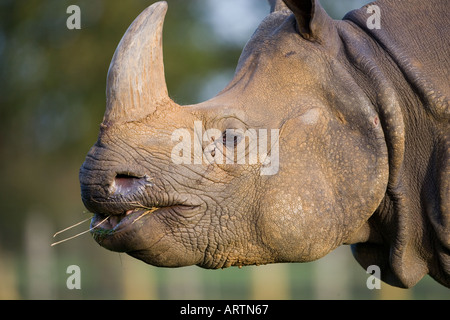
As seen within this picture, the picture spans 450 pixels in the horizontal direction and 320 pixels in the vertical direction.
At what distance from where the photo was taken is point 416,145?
4.07 m

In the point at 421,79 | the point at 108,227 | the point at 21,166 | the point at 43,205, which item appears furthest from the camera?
the point at 43,205

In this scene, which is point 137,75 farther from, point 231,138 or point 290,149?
point 290,149

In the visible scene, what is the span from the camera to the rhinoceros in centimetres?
369

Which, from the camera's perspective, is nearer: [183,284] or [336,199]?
[336,199]

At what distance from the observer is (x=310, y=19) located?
402 cm

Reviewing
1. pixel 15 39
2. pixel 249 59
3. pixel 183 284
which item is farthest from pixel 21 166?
pixel 249 59

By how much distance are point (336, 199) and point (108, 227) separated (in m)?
1.20

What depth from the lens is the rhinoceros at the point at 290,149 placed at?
145 inches

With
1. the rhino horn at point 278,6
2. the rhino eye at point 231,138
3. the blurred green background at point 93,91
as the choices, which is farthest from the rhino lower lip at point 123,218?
the blurred green background at point 93,91

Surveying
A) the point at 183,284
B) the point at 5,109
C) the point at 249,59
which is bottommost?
the point at 183,284

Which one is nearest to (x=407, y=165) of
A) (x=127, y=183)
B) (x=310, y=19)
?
(x=310, y=19)

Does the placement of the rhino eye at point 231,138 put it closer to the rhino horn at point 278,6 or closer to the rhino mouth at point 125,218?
the rhino mouth at point 125,218

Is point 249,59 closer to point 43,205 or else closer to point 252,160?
point 252,160

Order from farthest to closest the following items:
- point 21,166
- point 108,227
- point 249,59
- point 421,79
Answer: point 21,166, point 249,59, point 421,79, point 108,227
